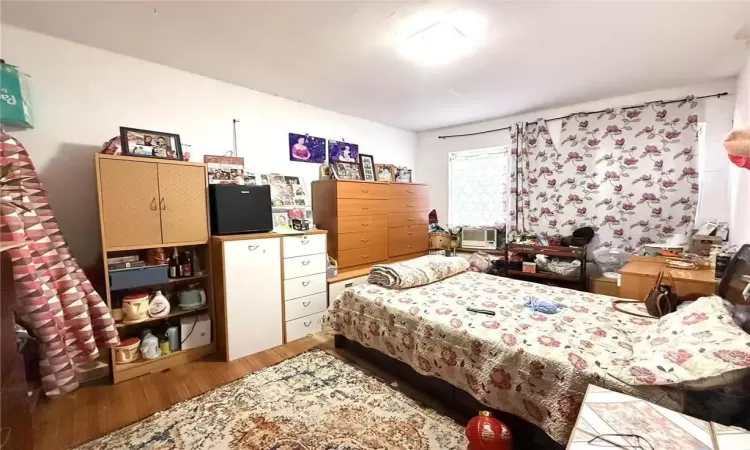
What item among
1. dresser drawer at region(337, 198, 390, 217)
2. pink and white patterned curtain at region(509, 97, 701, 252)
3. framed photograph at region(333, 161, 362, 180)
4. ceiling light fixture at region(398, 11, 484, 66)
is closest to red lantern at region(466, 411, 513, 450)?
ceiling light fixture at region(398, 11, 484, 66)

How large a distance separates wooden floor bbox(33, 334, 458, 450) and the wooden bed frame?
0.05 meters

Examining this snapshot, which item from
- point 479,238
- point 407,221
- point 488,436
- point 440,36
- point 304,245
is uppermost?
point 440,36

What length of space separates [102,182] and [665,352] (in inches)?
122

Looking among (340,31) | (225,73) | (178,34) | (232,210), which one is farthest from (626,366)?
(225,73)

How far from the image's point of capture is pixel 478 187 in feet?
13.9

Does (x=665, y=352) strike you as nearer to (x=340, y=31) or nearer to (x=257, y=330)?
(x=340, y=31)

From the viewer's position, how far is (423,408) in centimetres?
187

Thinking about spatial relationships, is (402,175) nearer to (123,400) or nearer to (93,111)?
(93,111)

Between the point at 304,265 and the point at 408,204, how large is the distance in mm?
1711

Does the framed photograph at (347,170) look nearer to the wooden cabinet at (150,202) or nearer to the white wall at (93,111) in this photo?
the white wall at (93,111)

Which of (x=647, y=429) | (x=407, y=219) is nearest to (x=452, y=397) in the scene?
(x=647, y=429)

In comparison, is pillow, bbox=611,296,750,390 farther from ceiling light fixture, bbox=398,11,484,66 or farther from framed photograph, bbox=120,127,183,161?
framed photograph, bbox=120,127,183,161

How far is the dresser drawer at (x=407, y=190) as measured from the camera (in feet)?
12.7

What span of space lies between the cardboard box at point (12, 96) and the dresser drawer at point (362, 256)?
2.48m
